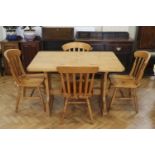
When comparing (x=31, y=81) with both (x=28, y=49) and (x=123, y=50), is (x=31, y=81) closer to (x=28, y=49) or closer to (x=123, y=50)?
(x=28, y=49)

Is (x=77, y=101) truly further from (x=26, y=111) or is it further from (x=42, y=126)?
(x=26, y=111)

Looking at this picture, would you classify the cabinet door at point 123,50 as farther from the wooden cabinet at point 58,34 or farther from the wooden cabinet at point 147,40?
the wooden cabinet at point 58,34

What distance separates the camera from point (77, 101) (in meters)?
2.71

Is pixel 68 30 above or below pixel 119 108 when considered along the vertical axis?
above

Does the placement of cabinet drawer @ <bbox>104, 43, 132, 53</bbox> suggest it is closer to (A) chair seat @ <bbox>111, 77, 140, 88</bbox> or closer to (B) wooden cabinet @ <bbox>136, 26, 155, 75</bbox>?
(B) wooden cabinet @ <bbox>136, 26, 155, 75</bbox>

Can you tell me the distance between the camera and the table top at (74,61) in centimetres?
236

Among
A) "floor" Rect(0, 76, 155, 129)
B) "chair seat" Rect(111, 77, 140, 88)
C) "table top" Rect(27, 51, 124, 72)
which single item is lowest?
"floor" Rect(0, 76, 155, 129)

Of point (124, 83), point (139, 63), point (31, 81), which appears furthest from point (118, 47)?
point (31, 81)

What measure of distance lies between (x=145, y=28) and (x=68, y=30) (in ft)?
4.82

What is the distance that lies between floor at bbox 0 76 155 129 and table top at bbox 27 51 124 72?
710 mm

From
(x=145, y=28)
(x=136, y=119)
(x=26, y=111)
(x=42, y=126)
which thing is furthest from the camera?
(x=145, y=28)

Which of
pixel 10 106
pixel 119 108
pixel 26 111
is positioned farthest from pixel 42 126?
pixel 119 108

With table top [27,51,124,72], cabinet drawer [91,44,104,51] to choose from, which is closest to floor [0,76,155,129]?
table top [27,51,124,72]

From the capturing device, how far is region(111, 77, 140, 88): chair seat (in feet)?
8.71
